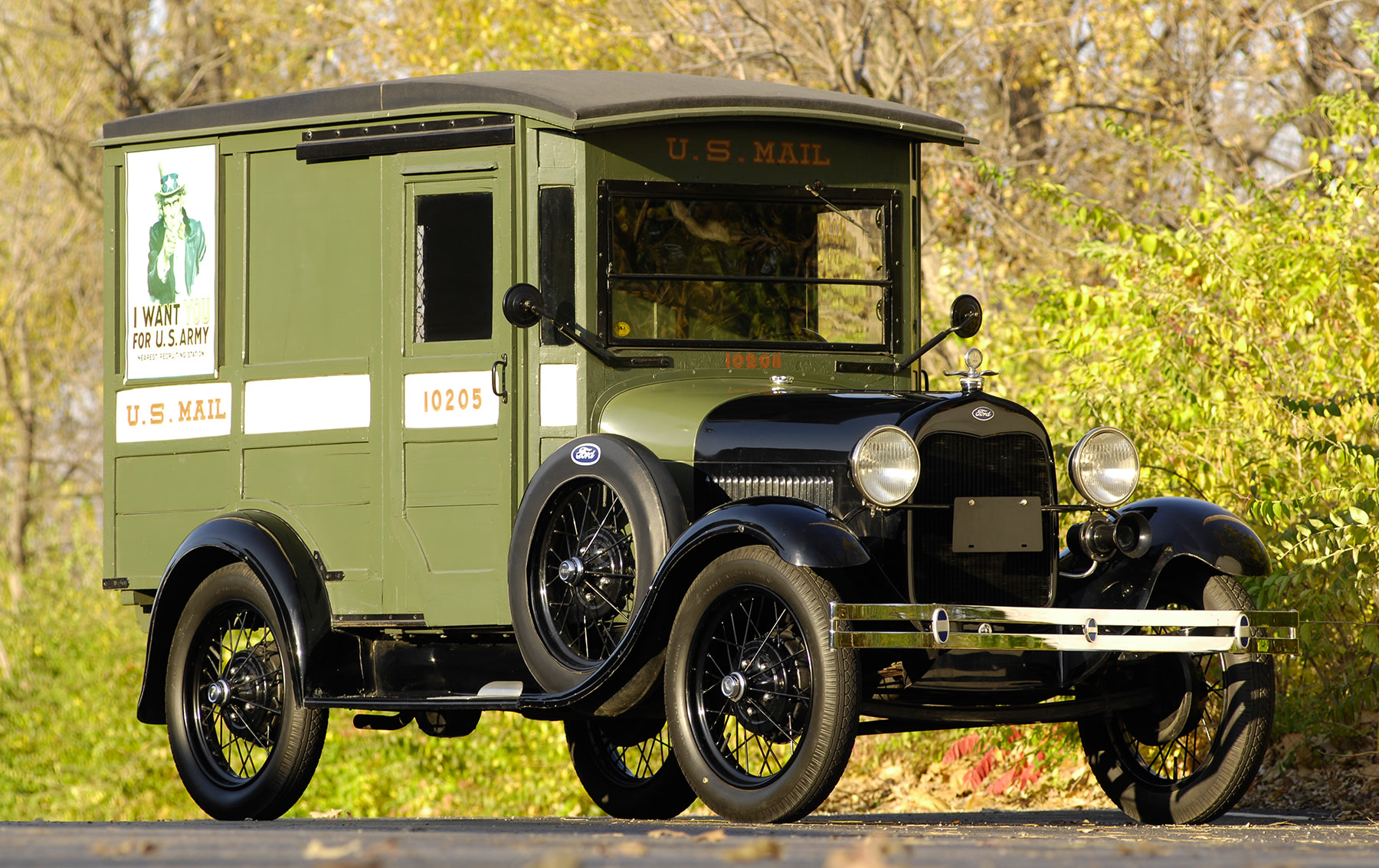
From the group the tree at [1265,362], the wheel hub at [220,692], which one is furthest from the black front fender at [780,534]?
the tree at [1265,362]

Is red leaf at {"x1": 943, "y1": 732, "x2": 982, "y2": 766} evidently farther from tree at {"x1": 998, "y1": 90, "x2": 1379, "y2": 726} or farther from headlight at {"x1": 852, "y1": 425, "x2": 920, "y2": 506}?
headlight at {"x1": 852, "y1": 425, "x2": 920, "y2": 506}

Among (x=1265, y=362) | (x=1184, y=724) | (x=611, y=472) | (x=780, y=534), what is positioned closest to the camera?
(x=780, y=534)

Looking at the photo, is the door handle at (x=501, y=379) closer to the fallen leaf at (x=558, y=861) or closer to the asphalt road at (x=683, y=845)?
the asphalt road at (x=683, y=845)

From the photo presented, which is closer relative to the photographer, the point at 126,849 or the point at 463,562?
the point at 126,849

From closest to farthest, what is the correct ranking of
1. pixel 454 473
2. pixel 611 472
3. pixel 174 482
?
pixel 611 472 < pixel 454 473 < pixel 174 482

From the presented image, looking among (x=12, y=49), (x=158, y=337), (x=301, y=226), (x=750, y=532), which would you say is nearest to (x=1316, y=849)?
(x=750, y=532)

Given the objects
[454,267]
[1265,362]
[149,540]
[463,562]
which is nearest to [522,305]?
[454,267]

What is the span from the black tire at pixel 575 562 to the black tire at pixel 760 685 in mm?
425

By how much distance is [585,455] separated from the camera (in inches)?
256

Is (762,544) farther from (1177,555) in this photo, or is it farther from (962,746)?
(962,746)

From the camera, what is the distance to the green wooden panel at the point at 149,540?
7867 mm

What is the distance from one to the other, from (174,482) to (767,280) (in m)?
2.73

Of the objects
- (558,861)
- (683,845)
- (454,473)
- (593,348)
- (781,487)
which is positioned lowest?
(683,845)

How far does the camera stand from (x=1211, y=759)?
646 cm
